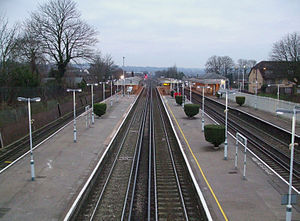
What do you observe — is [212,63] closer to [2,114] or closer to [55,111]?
[55,111]

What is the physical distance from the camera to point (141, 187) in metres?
13.2

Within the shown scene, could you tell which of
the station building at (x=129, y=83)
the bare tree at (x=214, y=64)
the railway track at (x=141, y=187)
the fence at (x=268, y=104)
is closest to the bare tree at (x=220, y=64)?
the bare tree at (x=214, y=64)

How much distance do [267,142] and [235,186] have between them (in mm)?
10191

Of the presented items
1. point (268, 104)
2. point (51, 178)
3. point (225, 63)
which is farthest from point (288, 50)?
point (225, 63)

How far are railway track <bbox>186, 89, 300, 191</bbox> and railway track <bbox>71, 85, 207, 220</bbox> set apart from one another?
5.01 m

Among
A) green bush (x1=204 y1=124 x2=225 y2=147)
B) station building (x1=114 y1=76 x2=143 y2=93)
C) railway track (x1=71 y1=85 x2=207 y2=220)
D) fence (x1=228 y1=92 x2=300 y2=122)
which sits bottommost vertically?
railway track (x1=71 y1=85 x2=207 y2=220)

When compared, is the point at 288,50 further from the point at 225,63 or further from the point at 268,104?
the point at 225,63

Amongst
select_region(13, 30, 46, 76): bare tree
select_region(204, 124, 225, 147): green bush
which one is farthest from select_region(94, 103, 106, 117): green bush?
select_region(204, 124, 225, 147): green bush

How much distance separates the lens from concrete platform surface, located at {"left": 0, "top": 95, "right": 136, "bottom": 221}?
9812 millimetres

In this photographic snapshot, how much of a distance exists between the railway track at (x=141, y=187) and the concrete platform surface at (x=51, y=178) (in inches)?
26.8

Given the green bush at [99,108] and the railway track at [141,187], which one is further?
the green bush at [99,108]

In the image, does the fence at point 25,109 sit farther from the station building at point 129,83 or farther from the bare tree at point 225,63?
the bare tree at point 225,63

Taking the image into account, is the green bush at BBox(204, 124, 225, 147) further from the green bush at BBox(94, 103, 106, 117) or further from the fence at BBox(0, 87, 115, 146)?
the green bush at BBox(94, 103, 106, 117)

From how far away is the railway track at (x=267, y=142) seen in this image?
50.6 feet
